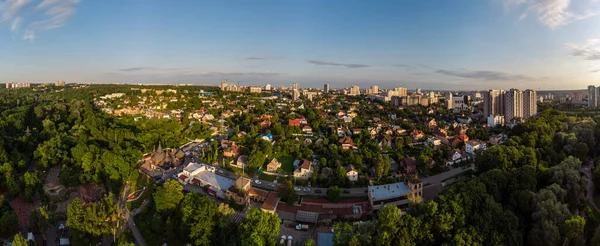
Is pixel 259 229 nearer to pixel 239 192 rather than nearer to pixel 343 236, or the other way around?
pixel 343 236

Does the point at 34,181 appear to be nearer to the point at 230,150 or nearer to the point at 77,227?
the point at 77,227

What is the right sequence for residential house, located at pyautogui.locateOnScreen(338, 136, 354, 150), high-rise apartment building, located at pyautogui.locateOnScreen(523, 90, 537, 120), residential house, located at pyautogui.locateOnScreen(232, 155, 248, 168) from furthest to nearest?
high-rise apartment building, located at pyautogui.locateOnScreen(523, 90, 537, 120) → residential house, located at pyautogui.locateOnScreen(338, 136, 354, 150) → residential house, located at pyautogui.locateOnScreen(232, 155, 248, 168)

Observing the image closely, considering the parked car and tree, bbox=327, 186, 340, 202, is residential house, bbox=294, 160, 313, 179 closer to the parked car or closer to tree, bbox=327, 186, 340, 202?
tree, bbox=327, 186, 340, 202

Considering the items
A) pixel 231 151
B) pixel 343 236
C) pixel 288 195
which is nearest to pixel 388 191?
pixel 288 195

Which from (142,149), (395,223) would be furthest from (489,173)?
(142,149)

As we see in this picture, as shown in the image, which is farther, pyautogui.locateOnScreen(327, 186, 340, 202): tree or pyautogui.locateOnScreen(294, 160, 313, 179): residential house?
pyautogui.locateOnScreen(294, 160, 313, 179): residential house

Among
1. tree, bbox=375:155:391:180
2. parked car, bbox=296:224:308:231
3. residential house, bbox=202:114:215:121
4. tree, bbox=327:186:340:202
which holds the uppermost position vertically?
residential house, bbox=202:114:215:121

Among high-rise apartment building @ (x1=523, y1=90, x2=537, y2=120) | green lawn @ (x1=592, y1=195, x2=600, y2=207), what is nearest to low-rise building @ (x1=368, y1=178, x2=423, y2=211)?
green lawn @ (x1=592, y1=195, x2=600, y2=207)
